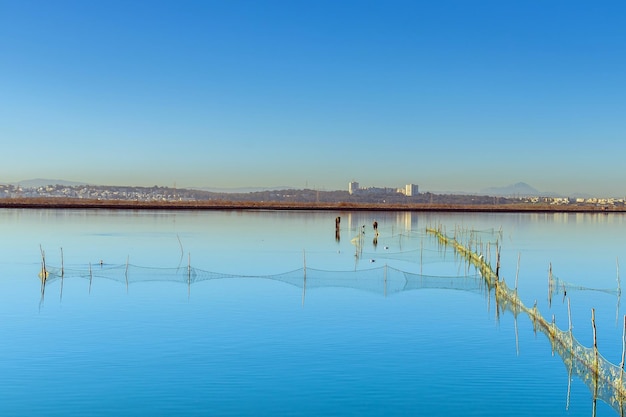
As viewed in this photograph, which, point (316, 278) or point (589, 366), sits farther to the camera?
point (316, 278)

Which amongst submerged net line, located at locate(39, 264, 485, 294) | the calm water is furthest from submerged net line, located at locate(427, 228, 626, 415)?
submerged net line, located at locate(39, 264, 485, 294)

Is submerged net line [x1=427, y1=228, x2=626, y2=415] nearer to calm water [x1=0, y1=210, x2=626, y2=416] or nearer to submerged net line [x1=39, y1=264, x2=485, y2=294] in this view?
calm water [x1=0, y1=210, x2=626, y2=416]

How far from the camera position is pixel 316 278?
62.8ft

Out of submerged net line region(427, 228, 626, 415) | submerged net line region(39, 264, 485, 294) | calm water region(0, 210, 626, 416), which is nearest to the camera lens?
submerged net line region(427, 228, 626, 415)

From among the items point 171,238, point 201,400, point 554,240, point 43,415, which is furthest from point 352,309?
point 554,240

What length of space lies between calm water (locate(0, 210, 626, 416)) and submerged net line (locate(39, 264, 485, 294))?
0.26 ft

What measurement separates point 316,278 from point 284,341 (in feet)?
23.9

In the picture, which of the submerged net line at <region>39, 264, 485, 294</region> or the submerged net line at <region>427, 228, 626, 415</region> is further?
the submerged net line at <region>39, 264, 485, 294</region>

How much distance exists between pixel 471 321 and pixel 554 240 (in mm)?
25494

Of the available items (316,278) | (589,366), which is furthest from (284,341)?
(316,278)

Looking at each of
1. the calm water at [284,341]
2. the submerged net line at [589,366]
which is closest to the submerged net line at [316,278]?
the calm water at [284,341]

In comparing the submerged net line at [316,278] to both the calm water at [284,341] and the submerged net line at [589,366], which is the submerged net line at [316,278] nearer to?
the calm water at [284,341]

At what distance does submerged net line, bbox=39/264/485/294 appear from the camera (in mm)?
17969

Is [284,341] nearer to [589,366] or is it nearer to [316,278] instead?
[589,366]
